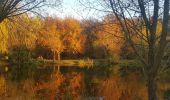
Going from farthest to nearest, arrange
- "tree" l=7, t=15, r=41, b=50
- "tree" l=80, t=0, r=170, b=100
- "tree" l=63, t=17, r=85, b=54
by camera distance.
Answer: "tree" l=63, t=17, r=85, b=54 < "tree" l=7, t=15, r=41, b=50 < "tree" l=80, t=0, r=170, b=100

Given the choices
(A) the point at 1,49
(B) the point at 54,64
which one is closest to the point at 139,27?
(A) the point at 1,49

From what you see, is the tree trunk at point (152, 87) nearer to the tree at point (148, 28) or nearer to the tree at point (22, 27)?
the tree at point (148, 28)

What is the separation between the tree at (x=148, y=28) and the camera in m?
4.71

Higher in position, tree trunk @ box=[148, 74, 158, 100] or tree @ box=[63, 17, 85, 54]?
tree @ box=[63, 17, 85, 54]

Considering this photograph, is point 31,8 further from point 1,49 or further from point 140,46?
point 1,49

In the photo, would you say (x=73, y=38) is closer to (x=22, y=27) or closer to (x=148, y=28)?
(x=22, y=27)

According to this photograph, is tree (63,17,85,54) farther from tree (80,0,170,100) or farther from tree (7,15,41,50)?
tree (80,0,170,100)

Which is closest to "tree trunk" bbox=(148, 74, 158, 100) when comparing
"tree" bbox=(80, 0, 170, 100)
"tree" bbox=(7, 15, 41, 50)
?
"tree" bbox=(80, 0, 170, 100)

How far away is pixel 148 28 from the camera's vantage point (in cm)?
495

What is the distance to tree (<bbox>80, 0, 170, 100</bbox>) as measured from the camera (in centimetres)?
471

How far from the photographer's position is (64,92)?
72.0 feet

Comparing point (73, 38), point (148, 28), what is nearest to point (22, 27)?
point (148, 28)

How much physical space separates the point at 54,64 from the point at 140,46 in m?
41.9

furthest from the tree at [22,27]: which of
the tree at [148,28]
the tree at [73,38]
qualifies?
the tree at [73,38]
